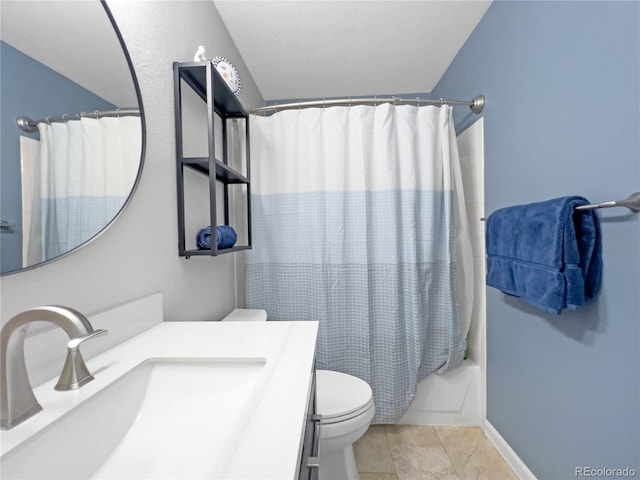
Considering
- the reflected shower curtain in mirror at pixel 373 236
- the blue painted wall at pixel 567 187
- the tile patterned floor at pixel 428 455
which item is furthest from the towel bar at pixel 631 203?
the tile patterned floor at pixel 428 455

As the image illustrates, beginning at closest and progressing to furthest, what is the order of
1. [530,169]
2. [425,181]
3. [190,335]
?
[190,335]
[530,169]
[425,181]

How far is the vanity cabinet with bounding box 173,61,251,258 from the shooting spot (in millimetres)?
1085

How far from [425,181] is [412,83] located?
1.09m

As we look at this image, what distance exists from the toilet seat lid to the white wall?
2.03ft

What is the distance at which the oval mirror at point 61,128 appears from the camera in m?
0.53

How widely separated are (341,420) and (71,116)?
49.4 inches

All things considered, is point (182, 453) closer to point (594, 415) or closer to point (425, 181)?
point (594, 415)

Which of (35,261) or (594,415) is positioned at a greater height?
(35,261)

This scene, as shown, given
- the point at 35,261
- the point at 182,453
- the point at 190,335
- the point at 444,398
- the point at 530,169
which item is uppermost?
the point at 530,169

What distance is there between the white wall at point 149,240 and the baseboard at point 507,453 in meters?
1.59

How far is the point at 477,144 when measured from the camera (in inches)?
68.7

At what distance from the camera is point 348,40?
1.78m

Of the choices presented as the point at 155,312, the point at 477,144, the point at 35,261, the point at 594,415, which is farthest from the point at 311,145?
the point at 594,415

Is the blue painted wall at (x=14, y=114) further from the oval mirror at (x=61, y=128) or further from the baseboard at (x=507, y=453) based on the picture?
the baseboard at (x=507, y=453)
